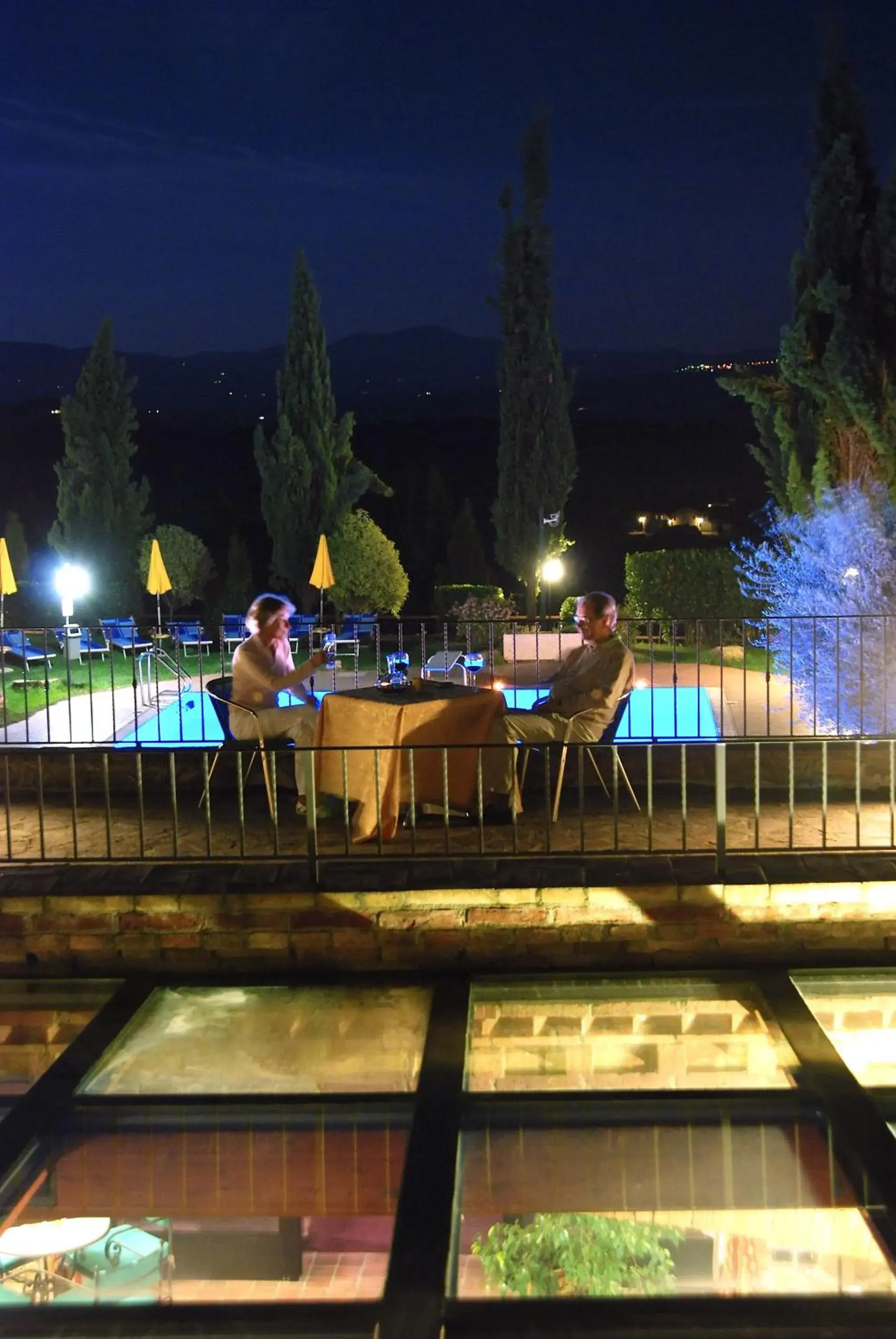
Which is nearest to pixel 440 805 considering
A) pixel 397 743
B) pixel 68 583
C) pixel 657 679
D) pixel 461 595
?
pixel 397 743

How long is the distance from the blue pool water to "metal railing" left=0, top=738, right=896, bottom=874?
0.38 m

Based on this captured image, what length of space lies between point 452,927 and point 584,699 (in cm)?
159

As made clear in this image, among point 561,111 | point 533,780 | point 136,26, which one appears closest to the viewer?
point 533,780

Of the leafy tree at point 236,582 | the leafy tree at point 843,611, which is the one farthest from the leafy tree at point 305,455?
the leafy tree at point 843,611

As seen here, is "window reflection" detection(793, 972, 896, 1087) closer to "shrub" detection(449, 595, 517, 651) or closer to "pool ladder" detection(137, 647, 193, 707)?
Answer: "pool ladder" detection(137, 647, 193, 707)

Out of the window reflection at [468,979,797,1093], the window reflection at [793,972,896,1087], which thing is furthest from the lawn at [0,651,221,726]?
the window reflection at [793,972,896,1087]

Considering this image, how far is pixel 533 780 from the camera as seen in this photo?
281 inches

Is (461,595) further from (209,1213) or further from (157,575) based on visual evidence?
(209,1213)

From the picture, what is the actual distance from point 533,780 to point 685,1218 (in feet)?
12.5

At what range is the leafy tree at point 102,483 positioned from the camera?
2027cm

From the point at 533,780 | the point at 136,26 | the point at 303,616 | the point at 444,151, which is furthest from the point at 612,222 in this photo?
the point at 533,780

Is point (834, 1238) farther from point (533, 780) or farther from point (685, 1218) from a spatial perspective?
point (533, 780)

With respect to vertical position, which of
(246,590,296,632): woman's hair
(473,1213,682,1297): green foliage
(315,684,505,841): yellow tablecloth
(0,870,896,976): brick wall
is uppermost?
(246,590,296,632): woman's hair

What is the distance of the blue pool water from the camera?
799 cm
